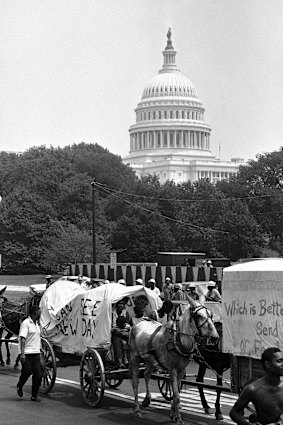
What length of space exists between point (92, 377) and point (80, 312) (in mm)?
1945

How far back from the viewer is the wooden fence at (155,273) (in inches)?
1507

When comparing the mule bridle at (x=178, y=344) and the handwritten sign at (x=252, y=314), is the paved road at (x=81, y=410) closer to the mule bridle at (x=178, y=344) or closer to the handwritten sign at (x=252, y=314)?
the mule bridle at (x=178, y=344)

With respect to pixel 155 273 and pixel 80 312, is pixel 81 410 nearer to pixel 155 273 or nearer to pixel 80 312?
pixel 80 312

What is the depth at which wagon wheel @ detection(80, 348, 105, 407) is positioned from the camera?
626 inches

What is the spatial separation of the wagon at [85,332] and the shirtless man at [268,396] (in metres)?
7.40

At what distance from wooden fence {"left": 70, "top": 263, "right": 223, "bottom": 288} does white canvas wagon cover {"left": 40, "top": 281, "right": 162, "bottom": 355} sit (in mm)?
16917

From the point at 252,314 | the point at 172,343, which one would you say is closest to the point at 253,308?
the point at 252,314

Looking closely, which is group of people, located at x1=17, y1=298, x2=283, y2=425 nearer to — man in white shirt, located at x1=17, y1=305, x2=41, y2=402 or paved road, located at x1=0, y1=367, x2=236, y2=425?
man in white shirt, located at x1=17, y1=305, x2=41, y2=402

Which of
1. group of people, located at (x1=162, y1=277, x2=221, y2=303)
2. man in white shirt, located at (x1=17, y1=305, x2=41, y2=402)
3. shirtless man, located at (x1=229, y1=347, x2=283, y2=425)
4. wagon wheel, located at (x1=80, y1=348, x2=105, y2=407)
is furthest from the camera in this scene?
group of people, located at (x1=162, y1=277, x2=221, y2=303)

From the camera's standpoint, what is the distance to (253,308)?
42.9 feet

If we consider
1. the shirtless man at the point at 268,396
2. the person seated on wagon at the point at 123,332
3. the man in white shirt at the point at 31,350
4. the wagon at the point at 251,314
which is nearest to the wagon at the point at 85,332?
the person seated on wagon at the point at 123,332

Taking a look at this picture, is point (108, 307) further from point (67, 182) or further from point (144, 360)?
point (67, 182)

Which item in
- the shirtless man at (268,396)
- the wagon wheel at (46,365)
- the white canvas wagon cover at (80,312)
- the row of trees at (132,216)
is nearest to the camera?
the shirtless man at (268,396)

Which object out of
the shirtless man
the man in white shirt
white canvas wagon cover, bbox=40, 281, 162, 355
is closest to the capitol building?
white canvas wagon cover, bbox=40, 281, 162, 355
